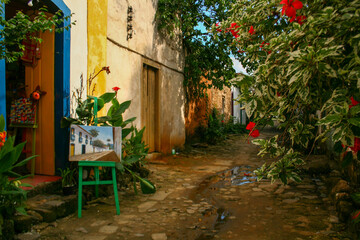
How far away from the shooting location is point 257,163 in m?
6.52

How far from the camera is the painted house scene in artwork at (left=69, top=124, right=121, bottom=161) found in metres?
3.17

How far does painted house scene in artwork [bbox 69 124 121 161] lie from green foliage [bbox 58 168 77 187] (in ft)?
1.48

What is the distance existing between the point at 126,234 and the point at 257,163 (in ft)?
14.4

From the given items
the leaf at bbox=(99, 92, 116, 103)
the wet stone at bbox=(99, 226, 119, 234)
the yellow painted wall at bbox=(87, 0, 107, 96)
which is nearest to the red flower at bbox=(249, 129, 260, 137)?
the wet stone at bbox=(99, 226, 119, 234)

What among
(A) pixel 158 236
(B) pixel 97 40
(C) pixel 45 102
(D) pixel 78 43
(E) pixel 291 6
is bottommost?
(A) pixel 158 236

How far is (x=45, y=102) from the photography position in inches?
148

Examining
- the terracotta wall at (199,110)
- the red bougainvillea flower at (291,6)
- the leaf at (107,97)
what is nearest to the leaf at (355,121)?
the red bougainvillea flower at (291,6)

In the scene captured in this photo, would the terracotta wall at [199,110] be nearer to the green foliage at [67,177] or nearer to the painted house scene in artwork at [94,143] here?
the green foliage at [67,177]

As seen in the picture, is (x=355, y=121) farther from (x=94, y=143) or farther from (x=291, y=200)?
(x=94, y=143)

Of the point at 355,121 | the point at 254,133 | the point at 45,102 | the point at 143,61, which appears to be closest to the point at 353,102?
the point at 355,121

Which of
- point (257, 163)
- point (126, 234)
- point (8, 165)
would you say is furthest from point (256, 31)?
point (257, 163)

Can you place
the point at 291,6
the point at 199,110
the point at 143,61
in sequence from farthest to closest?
the point at 199,110
the point at 143,61
the point at 291,6

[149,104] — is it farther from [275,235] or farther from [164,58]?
[275,235]

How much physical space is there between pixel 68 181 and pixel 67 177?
1.9 inches
